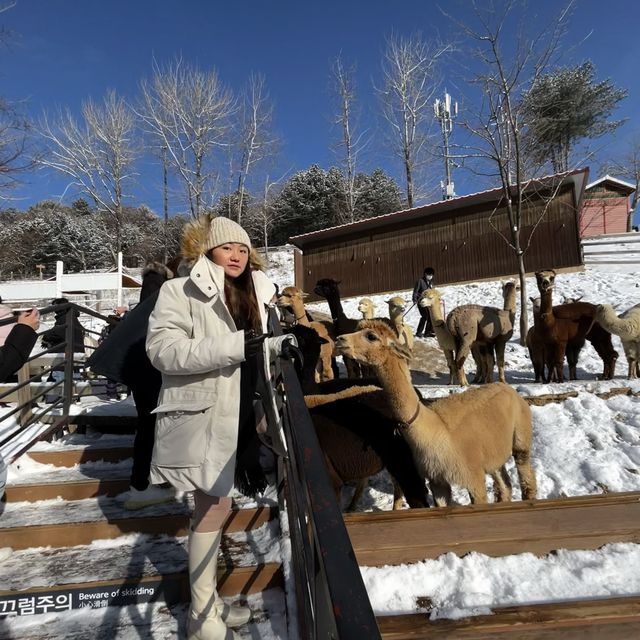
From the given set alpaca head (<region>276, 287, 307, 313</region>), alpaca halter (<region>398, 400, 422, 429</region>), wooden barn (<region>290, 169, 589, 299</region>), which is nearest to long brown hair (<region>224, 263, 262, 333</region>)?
alpaca halter (<region>398, 400, 422, 429</region>)

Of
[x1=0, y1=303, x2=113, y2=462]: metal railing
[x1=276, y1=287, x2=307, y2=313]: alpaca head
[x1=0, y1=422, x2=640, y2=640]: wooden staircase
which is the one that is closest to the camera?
[x1=0, y1=422, x2=640, y2=640]: wooden staircase

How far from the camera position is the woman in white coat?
173 cm

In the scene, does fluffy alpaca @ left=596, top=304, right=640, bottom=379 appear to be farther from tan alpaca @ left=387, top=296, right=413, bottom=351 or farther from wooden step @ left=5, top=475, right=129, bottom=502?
wooden step @ left=5, top=475, right=129, bottom=502

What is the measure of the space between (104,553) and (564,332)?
7.47 meters

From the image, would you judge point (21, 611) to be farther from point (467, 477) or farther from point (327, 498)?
point (467, 477)

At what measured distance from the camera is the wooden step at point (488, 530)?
278 centimetres

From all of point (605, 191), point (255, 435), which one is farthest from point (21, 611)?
point (605, 191)

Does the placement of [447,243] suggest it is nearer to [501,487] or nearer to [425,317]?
[425,317]

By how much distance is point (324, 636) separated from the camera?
1008 millimetres

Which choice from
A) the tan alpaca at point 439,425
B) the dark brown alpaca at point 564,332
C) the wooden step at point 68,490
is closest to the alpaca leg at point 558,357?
the dark brown alpaca at point 564,332

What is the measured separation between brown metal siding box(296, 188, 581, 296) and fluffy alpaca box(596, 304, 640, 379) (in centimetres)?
1078

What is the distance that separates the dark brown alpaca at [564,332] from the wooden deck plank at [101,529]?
249 inches

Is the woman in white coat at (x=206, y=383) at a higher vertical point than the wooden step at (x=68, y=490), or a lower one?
higher

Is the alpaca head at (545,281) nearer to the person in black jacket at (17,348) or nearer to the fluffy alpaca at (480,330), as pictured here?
the fluffy alpaca at (480,330)
